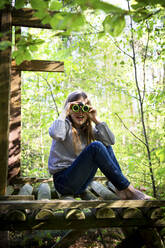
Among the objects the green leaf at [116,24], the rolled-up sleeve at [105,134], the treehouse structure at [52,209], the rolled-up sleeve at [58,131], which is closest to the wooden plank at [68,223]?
the treehouse structure at [52,209]

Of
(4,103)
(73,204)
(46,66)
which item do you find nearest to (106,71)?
(46,66)

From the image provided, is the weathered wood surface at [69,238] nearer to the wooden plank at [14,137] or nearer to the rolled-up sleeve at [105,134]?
the rolled-up sleeve at [105,134]

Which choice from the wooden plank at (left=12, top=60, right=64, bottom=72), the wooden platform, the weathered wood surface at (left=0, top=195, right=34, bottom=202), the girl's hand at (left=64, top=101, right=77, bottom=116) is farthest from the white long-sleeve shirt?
the wooden plank at (left=12, top=60, right=64, bottom=72)

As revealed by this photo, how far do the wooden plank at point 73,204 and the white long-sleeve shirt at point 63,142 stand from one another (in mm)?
555

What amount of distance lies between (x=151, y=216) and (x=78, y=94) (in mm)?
1489

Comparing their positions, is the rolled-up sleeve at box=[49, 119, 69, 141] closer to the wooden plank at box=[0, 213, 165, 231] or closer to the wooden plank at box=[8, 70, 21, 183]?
the wooden plank at box=[0, 213, 165, 231]

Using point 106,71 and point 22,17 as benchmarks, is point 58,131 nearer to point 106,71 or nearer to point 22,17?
point 22,17

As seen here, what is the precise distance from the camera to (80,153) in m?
2.10

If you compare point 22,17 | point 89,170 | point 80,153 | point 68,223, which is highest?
point 22,17

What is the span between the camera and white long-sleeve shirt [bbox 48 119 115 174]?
7.39 ft

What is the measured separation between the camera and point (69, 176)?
212cm

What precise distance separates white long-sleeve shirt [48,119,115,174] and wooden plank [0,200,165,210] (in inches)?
21.8

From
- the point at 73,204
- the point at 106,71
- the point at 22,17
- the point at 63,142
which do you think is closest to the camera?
the point at 73,204

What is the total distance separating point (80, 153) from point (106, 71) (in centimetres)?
414
